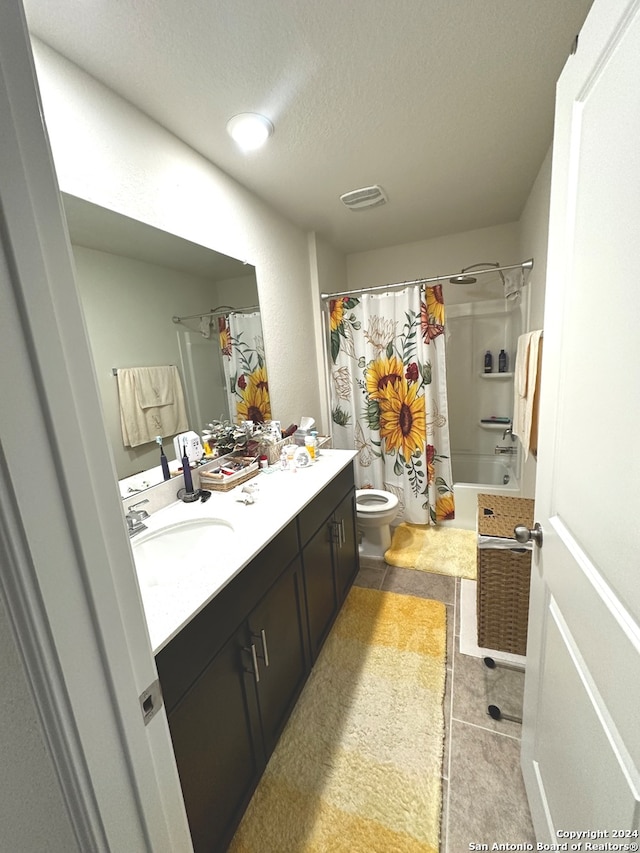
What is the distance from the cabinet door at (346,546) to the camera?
1808mm

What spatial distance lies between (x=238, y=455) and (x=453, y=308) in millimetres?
2263

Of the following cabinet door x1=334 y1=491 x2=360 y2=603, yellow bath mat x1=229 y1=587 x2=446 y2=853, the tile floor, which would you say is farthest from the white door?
cabinet door x1=334 y1=491 x2=360 y2=603

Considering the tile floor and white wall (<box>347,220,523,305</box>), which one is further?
white wall (<box>347,220,523,305</box>)

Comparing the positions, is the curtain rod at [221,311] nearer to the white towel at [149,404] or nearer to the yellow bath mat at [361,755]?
the white towel at [149,404]

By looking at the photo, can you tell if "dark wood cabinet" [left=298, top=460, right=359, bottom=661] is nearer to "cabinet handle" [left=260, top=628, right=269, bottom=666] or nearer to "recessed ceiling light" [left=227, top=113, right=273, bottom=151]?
"cabinet handle" [left=260, top=628, right=269, bottom=666]

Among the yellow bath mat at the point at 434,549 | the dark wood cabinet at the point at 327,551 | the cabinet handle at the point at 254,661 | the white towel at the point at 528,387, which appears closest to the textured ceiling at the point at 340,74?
the white towel at the point at 528,387

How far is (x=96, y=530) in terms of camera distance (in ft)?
1.39

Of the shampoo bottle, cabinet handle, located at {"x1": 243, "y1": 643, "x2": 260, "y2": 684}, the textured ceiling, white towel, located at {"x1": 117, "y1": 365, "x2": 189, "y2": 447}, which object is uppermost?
the textured ceiling

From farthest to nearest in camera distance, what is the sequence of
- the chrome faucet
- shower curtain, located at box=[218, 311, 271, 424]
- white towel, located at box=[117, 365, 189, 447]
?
shower curtain, located at box=[218, 311, 271, 424]
white towel, located at box=[117, 365, 189, 447]
the chrome faucet

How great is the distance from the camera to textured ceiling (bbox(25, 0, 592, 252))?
99cm

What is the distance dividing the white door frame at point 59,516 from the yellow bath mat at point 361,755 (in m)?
0.84

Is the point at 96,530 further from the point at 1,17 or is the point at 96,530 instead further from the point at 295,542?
the point at 295,542

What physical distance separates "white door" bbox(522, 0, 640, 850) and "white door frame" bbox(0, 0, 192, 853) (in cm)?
75

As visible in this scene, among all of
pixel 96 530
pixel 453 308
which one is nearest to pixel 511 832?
pixel 96 530
